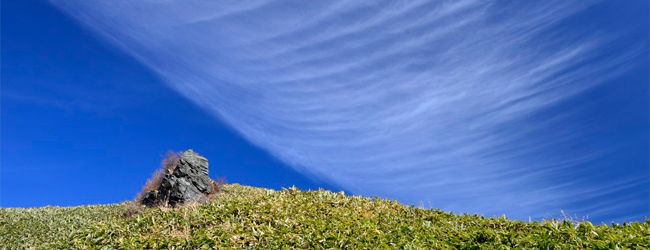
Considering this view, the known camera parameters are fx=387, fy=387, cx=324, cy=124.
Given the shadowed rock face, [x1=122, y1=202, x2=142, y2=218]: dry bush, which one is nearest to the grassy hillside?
the shadowed rock face

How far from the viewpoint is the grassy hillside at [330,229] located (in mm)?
8715

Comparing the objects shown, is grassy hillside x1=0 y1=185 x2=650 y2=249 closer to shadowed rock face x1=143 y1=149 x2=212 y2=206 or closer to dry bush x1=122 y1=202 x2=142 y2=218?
shadowed rock face x1=143 y1=149 x2=212 y2=206

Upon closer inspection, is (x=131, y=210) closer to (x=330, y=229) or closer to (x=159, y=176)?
(x=159, y=176)

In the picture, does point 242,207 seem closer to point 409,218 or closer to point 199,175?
Answer: point 409,218

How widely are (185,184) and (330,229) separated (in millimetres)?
13583

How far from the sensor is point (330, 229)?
425 inches

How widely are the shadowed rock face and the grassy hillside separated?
7.52m

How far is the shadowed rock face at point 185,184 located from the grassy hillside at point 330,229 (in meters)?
7.52

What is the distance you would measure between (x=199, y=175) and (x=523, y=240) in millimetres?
18553

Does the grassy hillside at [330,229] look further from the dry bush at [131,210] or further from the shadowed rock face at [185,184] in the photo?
the dry bush at [131,210]

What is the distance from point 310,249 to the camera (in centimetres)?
973

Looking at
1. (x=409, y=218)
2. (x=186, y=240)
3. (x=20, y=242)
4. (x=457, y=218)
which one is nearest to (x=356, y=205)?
(x=409, y=218)

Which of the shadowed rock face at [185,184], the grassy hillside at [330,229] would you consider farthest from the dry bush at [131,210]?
the grassy hillside at [330,229]

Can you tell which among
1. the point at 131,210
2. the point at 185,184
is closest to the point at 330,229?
the point at 185,184
